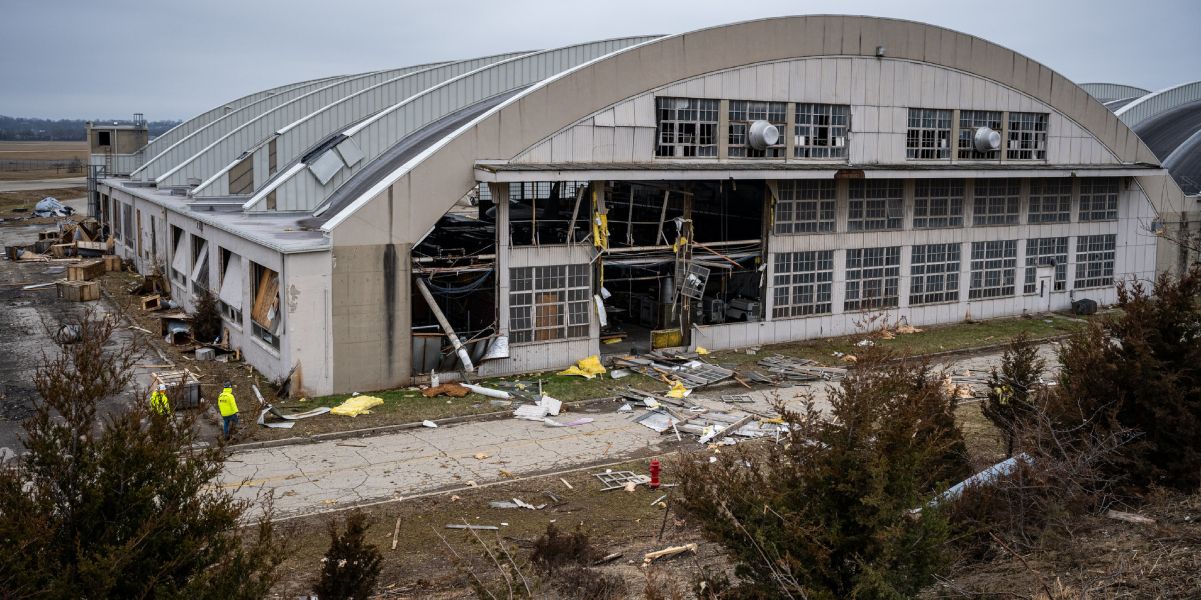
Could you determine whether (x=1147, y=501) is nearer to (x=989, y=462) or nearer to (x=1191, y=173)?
(x=989, y=462)

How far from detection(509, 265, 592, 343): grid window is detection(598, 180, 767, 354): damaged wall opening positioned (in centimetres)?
77

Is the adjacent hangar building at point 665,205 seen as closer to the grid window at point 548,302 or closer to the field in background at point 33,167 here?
the grid window at point 548,302

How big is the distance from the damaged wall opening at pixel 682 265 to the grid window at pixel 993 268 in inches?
302

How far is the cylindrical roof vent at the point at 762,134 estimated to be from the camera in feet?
94.2

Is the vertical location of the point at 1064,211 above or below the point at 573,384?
above

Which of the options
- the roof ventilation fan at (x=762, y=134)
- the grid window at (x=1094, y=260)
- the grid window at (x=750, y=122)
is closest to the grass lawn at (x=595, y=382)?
the grid window at (x=1094, y=260)

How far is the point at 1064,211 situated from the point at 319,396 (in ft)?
85.5

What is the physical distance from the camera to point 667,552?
14.6 meters

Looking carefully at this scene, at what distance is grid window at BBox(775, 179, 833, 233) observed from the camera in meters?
30.1

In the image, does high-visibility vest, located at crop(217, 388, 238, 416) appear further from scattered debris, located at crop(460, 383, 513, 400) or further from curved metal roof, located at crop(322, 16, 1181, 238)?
scattered debris, located at crop(460, 383, 513, 400)

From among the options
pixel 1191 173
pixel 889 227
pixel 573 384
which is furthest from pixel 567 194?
pixel 1191 173

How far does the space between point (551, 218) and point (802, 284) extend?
7.96 metres

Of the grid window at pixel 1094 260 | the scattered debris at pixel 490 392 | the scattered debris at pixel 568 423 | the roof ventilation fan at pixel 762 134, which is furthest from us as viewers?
the grid window at pixel 1094 260

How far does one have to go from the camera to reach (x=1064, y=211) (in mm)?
35812
